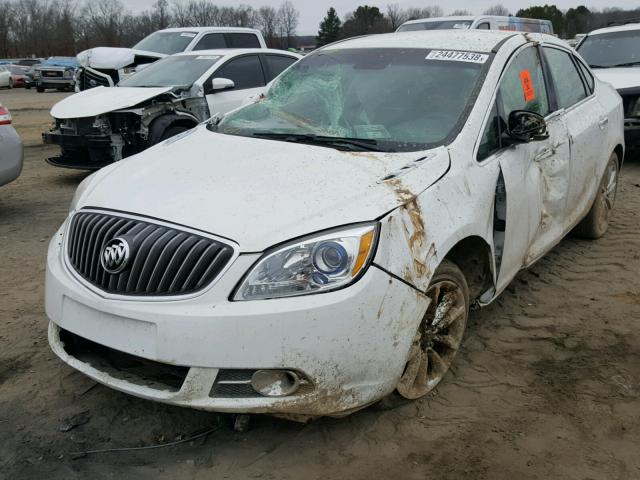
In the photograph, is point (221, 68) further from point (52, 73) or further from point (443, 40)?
point (52, 73)

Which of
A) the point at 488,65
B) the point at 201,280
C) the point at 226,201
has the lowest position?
the point at 201,280

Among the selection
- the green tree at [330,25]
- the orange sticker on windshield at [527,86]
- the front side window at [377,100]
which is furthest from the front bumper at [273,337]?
the green tree at [330,25]

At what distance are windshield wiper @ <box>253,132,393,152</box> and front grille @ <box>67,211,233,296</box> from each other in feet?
3.52

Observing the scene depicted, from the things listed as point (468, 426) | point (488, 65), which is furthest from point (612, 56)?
point (468, 426)

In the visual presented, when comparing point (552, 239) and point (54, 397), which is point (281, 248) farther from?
point (552, 239)

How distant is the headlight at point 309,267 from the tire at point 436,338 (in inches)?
19.6

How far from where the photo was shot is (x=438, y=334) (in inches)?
124

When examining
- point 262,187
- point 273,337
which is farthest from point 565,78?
point 273,337

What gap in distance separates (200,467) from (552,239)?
8.93 ft

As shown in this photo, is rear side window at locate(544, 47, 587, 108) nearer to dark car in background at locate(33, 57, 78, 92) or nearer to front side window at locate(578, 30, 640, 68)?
front side window at locate(578, 30, 640, 68)

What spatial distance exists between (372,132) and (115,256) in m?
1.54

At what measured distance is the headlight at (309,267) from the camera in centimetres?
247

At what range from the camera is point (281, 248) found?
2.51m

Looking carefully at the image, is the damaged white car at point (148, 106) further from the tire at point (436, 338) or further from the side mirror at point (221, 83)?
the tire at point (436, 338)
